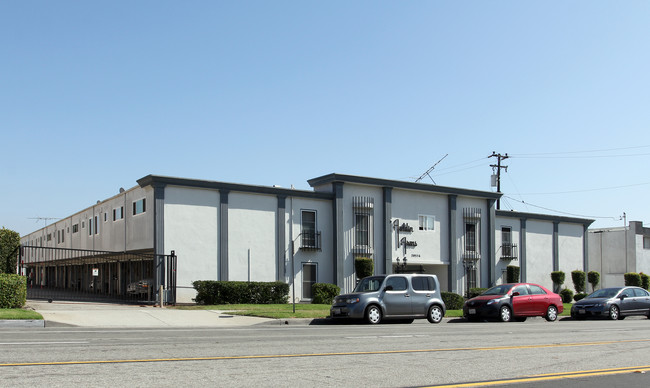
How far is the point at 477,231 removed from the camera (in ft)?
132

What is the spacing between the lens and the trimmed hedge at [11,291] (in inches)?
811

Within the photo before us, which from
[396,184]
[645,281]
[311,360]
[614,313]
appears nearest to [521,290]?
[614,313]

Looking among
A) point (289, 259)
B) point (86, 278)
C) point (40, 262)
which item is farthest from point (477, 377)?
point (40, 262)

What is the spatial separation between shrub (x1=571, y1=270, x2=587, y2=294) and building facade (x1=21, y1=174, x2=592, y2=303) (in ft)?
4.66

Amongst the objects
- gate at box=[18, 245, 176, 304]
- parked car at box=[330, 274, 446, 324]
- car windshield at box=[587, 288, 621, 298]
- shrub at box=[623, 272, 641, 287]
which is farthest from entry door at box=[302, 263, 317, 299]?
shrub at box=[623, 272, 641, 287]

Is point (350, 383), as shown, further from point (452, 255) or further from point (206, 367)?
point (452, 255)

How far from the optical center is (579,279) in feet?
147

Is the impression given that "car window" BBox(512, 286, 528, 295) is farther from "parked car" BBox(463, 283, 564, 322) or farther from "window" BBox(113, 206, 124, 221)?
"window" BBox(113, 206, 124, 221)

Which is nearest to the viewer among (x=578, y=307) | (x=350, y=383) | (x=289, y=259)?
(x=350, y=383)

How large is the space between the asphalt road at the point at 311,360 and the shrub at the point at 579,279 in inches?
1224

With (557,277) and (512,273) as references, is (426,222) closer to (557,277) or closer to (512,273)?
(512,273)

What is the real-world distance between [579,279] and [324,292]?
22.0 m

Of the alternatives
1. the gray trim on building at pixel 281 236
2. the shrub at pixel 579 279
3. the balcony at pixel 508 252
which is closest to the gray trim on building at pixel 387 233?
the gray trim on building at pixel 281 236

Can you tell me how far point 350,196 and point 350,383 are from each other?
87.3ft
